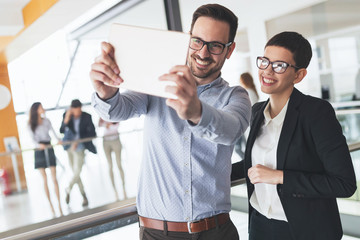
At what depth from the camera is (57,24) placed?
7.25 m

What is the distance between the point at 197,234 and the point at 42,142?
5.98 meters

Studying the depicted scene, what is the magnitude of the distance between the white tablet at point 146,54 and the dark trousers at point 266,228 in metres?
0.83

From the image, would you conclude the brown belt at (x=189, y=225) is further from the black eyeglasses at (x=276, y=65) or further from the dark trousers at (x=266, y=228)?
the black eyeglasses at (x=276, y=65)

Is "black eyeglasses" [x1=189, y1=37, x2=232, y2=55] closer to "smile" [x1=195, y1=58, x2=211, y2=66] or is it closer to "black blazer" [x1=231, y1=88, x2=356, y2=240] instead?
"smile" [x1=195, y1=58, x2=211, y2=66]

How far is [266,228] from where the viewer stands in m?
1.47

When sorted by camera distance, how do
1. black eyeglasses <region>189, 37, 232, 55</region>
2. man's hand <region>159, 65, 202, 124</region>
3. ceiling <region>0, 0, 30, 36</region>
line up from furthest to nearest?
ceiling <region>0, 0, 30, 36</region> < black eyeglasses <region>189, 37, 232, 55</region> < man's hand <region>159, 65, 202, 124</region>

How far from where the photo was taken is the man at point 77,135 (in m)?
6.35

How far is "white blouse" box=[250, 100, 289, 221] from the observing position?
4.74 ft

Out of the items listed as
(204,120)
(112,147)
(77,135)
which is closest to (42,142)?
(77,135)

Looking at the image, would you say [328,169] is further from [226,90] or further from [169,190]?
[169,190]

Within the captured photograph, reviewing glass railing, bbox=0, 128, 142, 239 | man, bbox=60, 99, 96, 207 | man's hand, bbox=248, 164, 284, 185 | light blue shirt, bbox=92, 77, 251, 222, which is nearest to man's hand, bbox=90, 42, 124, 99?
light blue shirt, bbox=92, 77, 251, 222

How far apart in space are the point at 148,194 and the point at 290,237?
0.55m

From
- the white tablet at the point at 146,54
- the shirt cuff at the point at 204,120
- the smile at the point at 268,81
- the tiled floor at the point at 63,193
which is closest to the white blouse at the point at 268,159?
the smile at the point at 268,81

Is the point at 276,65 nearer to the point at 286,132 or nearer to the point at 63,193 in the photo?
the point at 286,132
